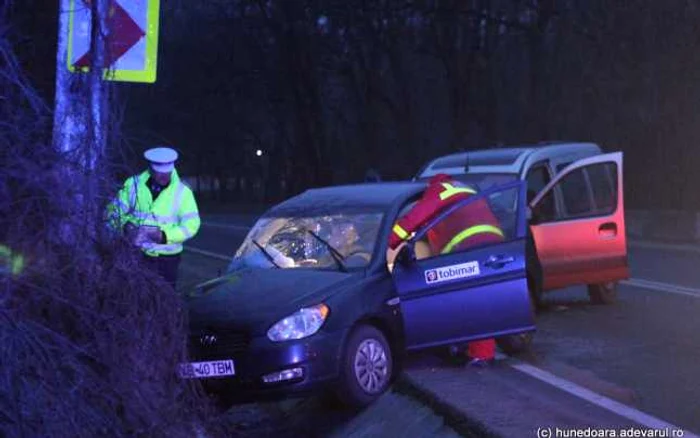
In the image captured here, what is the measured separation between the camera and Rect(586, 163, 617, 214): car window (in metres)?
10.6

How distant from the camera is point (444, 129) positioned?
154ft

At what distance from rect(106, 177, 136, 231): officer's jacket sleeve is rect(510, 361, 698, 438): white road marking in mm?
3397

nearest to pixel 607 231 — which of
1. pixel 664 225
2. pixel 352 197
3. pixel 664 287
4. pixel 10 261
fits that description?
pixel 664 287

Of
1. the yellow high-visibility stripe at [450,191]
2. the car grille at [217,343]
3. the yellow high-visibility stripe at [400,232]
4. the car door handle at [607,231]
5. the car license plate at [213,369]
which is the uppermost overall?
the yellow high-visibility stripe at [450,191]

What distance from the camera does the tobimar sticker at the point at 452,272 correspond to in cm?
689

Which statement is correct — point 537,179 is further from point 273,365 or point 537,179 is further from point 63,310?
point 63,310

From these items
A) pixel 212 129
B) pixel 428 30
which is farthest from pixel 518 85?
pixel 212 129

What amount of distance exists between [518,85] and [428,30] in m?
8.59

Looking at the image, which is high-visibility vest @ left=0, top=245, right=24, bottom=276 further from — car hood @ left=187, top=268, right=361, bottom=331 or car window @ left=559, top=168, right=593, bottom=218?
car window @ left=559, top=168, right=593, bottom=218

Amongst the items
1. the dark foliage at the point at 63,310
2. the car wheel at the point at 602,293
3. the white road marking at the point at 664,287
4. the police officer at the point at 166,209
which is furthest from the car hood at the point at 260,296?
the white road marking at the point at 664,287

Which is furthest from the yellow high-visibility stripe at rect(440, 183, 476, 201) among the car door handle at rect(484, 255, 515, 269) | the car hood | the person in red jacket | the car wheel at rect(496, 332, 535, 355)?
the car wheel at rect(496, 332, 535, 355)

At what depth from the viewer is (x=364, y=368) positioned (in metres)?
6.38

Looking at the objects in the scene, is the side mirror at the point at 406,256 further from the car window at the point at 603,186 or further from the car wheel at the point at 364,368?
the car window at the point at 603,186

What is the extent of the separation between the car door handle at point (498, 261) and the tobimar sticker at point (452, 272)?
4.2 inches
